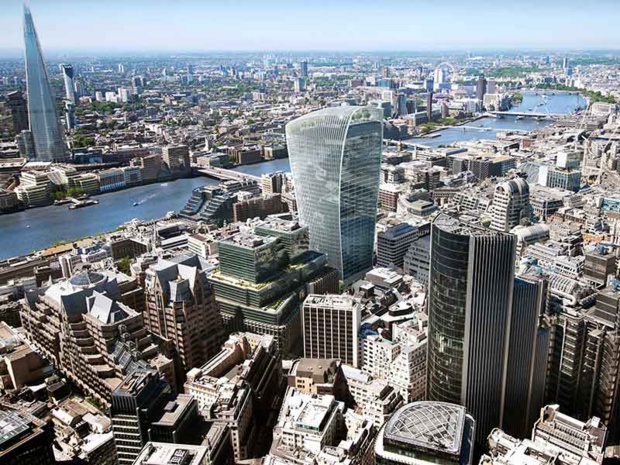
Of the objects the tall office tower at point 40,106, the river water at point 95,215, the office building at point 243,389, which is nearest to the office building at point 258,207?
the river water at point 95,215

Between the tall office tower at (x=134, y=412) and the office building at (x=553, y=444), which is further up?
the tall office tower at (x=134, y=412)

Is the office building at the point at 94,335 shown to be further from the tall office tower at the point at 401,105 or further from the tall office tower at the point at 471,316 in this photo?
the tall office tower at the point at 401,105

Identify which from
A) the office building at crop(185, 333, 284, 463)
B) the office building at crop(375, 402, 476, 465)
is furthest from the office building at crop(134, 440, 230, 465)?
the office building at crop(375, 402, 476, 465)

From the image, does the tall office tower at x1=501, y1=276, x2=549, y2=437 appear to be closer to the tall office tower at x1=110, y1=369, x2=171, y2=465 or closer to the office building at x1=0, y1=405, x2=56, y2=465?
the tall office tower at x1=110, y1=369, x2=171, y2=465

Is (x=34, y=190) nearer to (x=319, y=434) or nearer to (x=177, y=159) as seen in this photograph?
(x=177, y=159)

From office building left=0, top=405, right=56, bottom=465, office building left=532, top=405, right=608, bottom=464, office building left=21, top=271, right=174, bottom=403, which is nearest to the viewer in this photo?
office building left=0, top=405, right=56, bottom=465
